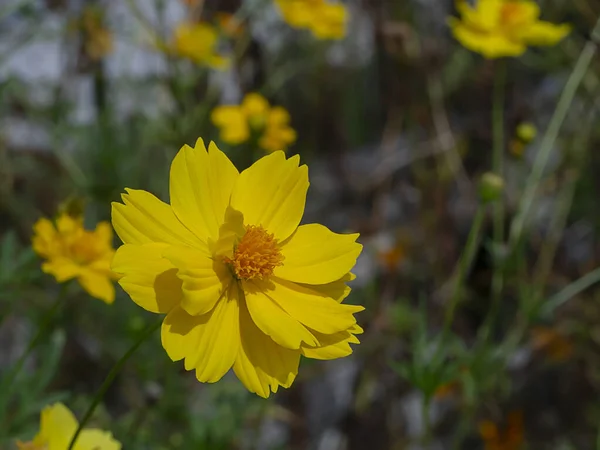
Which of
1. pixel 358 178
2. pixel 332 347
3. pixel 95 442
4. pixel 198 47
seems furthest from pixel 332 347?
pixel 358 178

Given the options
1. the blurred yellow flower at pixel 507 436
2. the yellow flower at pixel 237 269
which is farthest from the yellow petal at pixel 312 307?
the blurred yellow flower at pixel 507 436

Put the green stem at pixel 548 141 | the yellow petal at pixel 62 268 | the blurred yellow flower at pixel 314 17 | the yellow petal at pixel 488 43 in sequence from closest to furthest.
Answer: the yellow petal at pixel 62 268 < the green stem at pixel 548 141 < the yellow petal at pixel 488 43 < the blurred yellow flower at pixel 314 17

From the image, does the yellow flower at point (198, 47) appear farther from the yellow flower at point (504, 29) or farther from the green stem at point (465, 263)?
the green stem at point (465, 263)

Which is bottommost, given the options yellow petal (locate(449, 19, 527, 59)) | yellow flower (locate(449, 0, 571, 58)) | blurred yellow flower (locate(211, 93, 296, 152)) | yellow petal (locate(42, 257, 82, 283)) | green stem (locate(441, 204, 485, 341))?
yellow petal (locate(42, 257, 82, 283))

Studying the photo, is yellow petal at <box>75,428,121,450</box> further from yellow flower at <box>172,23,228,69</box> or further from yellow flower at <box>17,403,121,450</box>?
yellow flower at <box>172,23,228,69</box>

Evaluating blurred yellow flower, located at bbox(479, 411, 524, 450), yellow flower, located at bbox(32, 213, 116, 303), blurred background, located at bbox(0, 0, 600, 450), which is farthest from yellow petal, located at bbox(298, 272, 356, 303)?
blurred yellow flower, located at bbox(479, 411, 524, 450)

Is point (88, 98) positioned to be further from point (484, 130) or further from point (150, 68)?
point (484, 130)

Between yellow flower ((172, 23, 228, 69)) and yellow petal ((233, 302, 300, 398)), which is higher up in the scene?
yellow flower ((172, 23, 228, 69))
